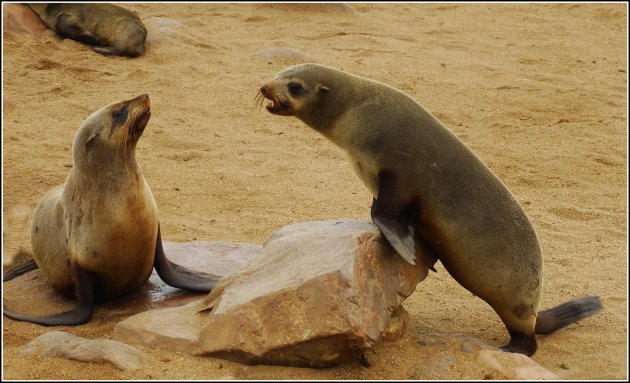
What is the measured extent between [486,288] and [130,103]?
7.50 ft

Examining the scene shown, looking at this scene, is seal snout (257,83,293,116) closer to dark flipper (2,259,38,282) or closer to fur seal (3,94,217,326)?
fur seal (3,94,217,326)

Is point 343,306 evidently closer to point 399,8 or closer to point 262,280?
Result: point 262,280

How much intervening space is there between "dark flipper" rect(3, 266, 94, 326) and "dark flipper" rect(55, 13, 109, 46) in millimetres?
6335

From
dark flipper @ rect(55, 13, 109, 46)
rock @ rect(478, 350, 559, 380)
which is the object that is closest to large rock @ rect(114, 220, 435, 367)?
rock @ rect(478, 350, 559, 380)

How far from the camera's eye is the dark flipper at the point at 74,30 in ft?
34.6

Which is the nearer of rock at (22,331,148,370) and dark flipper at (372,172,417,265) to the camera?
rock at (22,331,148,370)

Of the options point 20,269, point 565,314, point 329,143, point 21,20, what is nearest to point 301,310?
point 565,314

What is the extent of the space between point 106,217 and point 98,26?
256 inches

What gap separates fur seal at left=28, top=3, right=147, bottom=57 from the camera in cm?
1039

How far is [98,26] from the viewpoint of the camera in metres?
10.7

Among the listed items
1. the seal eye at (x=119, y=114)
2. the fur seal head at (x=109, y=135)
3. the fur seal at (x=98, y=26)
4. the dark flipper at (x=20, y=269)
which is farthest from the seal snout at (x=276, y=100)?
the fur seal at (x=98, y=26)

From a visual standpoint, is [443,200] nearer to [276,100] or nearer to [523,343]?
[523,343]

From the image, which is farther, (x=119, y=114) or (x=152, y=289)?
(x=152, y=289)

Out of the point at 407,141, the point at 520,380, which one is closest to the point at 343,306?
the point at 520,380
